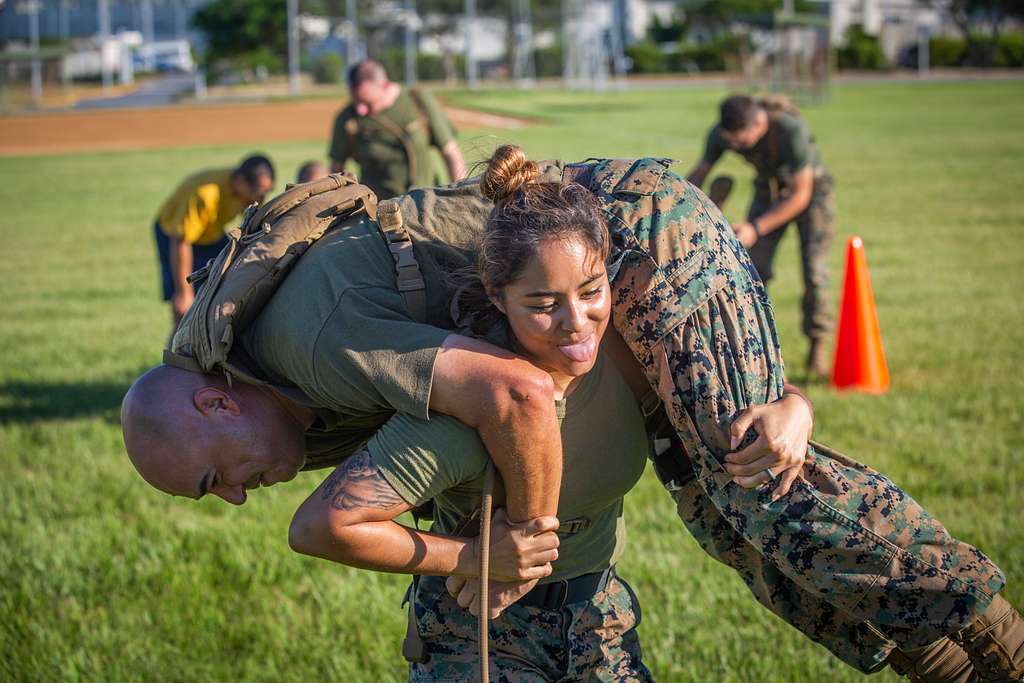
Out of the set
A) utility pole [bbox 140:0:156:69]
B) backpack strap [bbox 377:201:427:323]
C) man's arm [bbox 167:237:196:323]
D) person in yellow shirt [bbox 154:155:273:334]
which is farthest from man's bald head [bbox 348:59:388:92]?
utility pole [bbox 140:0:156:69]

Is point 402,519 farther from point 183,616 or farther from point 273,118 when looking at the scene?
point 273,118

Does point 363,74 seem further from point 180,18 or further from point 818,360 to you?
point 180,18

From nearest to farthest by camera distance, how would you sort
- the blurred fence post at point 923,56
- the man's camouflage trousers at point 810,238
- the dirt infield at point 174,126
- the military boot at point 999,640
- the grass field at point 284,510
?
the military boot at point 999,640
the grass field at point 284,510
the man's camouflage trousers at point 810,238
the dirt infield at point 174,126
the blurred fence post at point 923,56

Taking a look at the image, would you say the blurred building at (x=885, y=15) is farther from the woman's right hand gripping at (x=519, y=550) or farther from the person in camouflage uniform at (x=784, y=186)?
the woman's right hand gripping at (x=519, y=550)

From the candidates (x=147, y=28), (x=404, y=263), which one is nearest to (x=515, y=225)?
(x=404, y=263)

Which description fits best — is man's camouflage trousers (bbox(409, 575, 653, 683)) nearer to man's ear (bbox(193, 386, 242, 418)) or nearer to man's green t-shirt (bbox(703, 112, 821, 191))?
man's ear (bbox(193, 386, 242, 418))

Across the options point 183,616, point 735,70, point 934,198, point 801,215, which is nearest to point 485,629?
point 183,616

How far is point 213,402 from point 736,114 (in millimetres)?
6113

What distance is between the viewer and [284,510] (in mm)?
5641

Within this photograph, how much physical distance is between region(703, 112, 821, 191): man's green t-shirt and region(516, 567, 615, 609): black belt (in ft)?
19.0

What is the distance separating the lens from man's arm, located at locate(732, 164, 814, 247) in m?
8.01

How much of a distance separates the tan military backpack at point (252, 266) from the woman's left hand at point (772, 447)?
108 cm

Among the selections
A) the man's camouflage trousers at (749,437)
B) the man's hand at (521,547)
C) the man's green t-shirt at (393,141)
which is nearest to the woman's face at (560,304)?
the man's camouflage trousers at (749,437)

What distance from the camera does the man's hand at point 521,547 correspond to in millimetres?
2568
